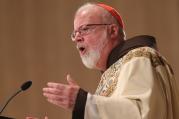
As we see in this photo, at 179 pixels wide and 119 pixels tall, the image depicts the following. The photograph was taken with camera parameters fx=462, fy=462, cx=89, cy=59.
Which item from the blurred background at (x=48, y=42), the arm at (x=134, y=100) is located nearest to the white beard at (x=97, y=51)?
the arm at (x=134, y=100)

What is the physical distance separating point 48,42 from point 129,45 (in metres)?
2.79

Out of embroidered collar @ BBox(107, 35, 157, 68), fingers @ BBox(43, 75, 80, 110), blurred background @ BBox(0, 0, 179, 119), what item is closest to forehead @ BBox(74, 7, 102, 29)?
embroidered collar @ BBox(107, 35, 157, 68)

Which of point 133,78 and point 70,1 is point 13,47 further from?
point 133,78

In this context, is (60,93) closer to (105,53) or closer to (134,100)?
(134,100)

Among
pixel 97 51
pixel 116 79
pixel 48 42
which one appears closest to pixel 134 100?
pixel 116 79

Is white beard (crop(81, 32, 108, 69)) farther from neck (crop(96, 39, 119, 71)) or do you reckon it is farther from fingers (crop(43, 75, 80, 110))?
fingers (crop(43, 75, 80, 110))

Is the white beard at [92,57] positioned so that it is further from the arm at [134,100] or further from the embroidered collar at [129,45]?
the arm at [134,100]

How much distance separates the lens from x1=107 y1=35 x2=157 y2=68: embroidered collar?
2.80 meters

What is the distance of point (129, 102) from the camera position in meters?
2.34

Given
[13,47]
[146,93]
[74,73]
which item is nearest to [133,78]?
[146,93]

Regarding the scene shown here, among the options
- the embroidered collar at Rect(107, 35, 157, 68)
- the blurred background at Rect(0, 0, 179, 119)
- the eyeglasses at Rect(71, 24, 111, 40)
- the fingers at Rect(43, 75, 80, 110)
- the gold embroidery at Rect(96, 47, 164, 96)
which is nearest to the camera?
the fingers at Rect(43, 75, 80, 110)

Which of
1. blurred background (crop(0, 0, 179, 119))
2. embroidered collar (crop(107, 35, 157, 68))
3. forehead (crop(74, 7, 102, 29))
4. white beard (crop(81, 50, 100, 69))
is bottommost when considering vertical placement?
blurred background (crop(0, 0, 179, 119))

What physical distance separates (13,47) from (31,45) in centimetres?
22

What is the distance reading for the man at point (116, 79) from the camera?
2309 mm
